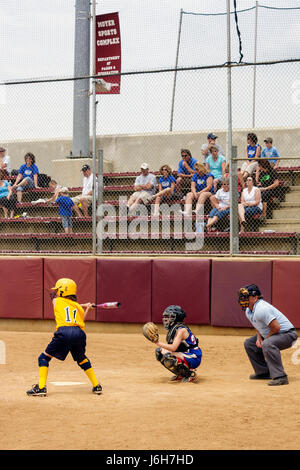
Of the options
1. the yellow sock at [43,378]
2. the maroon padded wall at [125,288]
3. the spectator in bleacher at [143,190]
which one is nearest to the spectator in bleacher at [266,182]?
the spectator in bleacher at [143,190]

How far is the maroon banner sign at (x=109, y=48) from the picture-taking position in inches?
582

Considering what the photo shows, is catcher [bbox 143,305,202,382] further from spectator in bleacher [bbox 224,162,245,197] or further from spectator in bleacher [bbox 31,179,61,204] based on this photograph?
spectator in bleacher [bbox 31,179,61,204]

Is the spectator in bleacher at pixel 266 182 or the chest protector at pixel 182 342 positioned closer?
the chest protector at pixel 182 342

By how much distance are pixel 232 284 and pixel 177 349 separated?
3.73 metres

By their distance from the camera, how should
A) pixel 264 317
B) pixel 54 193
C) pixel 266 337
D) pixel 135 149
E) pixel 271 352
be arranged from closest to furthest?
pixel 271 352
pixel 264 317
pixel 266 337
pixel 54 193
pixel 135 149

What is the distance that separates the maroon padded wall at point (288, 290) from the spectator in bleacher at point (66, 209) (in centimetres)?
441

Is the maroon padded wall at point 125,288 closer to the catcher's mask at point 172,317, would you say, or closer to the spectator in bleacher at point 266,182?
the spectator in bleacher at point 266,182

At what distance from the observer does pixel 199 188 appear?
1427 cm

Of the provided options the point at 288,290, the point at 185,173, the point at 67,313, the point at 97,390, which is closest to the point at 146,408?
the point at 97,390

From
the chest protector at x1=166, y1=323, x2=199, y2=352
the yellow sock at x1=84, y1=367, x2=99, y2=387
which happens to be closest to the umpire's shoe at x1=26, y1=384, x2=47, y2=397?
the yellow sock at x1=84, y1=367, x2=99, y2=387

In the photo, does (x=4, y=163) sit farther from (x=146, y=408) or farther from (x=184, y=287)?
(x=146, y=408)

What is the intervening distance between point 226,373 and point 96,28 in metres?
8.00

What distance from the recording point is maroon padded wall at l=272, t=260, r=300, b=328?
12594 millimetres

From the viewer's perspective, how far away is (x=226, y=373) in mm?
10062
